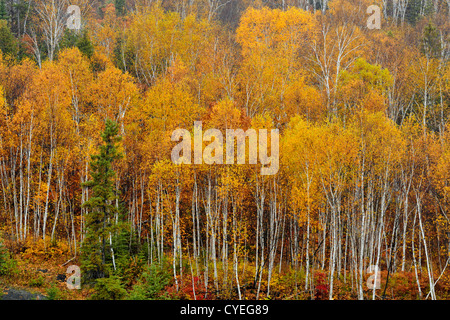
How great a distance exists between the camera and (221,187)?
25203 millimetres

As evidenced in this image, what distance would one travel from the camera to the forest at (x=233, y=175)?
921 inches

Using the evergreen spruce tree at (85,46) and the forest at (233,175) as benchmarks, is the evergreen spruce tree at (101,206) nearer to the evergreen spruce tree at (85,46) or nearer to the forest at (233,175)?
the forest at (233,175)

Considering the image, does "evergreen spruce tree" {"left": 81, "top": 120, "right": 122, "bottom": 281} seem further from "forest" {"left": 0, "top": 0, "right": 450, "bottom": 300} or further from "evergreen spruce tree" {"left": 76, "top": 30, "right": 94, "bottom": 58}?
"evergreen spruce tree" {"left": 76, "top": 30, "right": 94, "bottom": 58}

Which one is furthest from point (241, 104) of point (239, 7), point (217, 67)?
point (239, 7)

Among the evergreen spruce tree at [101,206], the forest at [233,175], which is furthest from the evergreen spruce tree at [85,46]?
the evergreen spruce tree at [101,206]

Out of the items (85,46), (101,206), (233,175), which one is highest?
(85,46)

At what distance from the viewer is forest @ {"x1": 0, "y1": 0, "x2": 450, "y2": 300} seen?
921 inches

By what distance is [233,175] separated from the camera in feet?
79.5

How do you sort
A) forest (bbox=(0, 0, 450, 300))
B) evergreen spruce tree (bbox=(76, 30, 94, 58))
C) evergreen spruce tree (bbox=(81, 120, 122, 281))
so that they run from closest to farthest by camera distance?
evergreen spruce tree (bbox=(81, 120, 122, 281)), forest (bbox=(0, 0, 450, 300)), evergreen spruce tree (bbox=(76, 30, 94, 58))

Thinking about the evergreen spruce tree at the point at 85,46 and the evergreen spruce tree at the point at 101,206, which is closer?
the evergreen spruce tree at the point at 101,206

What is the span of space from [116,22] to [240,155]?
120 feet

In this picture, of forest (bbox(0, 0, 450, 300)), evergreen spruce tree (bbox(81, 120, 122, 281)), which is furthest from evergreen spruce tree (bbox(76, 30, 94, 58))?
evergreen spruce tree (bbox(81, 120, 122, 281))

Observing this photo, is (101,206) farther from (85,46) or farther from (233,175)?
(85,46)

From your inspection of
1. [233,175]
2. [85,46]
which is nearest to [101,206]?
[233,175]
